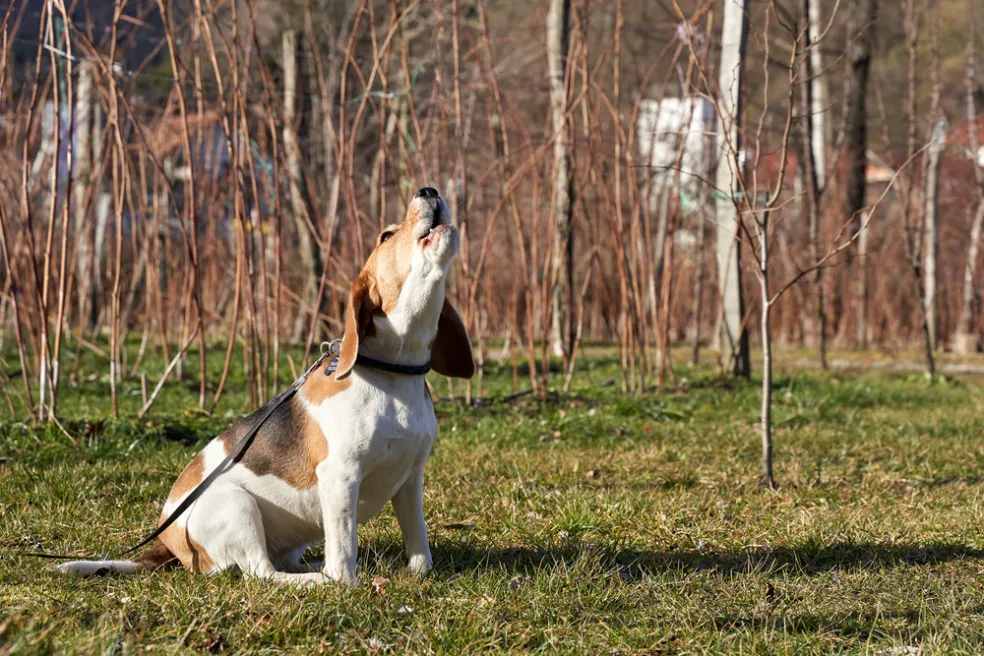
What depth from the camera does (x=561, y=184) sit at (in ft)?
29.1

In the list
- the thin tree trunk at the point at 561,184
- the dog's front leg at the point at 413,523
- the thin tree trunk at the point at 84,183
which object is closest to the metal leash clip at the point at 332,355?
the dog's front leg at the point at 413,523

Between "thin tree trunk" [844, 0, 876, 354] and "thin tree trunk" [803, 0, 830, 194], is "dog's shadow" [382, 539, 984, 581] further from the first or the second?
"thin tree trunk" [844, 0, 876, 354]

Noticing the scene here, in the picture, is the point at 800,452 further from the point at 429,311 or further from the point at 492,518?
the point at 429,311

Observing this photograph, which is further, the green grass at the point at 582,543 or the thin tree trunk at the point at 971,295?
the thin tree trunk at the point at 971,295

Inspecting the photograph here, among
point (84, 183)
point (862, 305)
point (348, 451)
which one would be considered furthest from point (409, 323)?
point (862, 305)

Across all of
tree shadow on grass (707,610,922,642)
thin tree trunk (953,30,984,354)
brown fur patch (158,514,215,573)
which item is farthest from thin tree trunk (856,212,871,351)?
brown fur patch (158,514,215,573)

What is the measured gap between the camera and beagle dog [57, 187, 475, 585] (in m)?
2.46

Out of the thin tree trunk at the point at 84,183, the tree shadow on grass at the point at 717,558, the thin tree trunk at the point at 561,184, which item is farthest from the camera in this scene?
the thin tree trunk at the point at 84,183

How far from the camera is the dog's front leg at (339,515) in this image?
8.13ft

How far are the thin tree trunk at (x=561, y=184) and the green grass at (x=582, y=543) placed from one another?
1.10 meters

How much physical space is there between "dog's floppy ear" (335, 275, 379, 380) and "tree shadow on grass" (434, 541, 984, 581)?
750 mm

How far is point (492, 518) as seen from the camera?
3412 millimetres

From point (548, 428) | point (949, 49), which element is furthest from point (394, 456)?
point (949, 49)

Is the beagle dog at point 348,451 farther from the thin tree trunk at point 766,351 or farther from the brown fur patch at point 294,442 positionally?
the thin tree trunk at point 766,351
